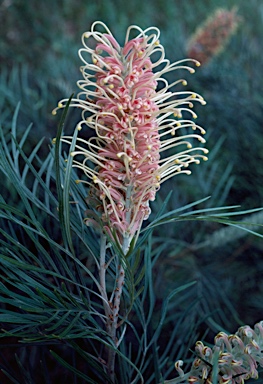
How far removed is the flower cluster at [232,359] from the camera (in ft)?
0.75

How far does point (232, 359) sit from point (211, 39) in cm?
53

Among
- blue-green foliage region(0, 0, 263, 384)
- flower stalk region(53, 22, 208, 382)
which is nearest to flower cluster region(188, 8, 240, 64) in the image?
blue-green foliage region(0, 0, 263, 384)

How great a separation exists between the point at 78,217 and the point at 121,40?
53 centimetres

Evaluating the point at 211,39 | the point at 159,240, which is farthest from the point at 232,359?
the point at 211,39

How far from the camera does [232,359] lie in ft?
0.76

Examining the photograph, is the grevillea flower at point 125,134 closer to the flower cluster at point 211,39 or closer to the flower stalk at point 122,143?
the flower stalk at point 122,143

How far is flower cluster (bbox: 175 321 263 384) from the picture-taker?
23 centimetres

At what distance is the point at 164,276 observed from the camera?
0.45 meters

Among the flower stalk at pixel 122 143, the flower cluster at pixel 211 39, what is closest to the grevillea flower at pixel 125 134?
the flower stalk at pixel 122 143

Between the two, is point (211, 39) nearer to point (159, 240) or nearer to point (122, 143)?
point (159, 240)

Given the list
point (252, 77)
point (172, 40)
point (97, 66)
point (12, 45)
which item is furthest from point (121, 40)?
point (12, 45)

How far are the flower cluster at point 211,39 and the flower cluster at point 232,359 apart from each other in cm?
50

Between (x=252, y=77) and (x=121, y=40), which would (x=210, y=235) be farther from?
(x=121, y=40)

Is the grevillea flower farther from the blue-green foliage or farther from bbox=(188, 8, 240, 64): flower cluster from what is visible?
bbox=(188, 8, 240, 64): flower cluster
